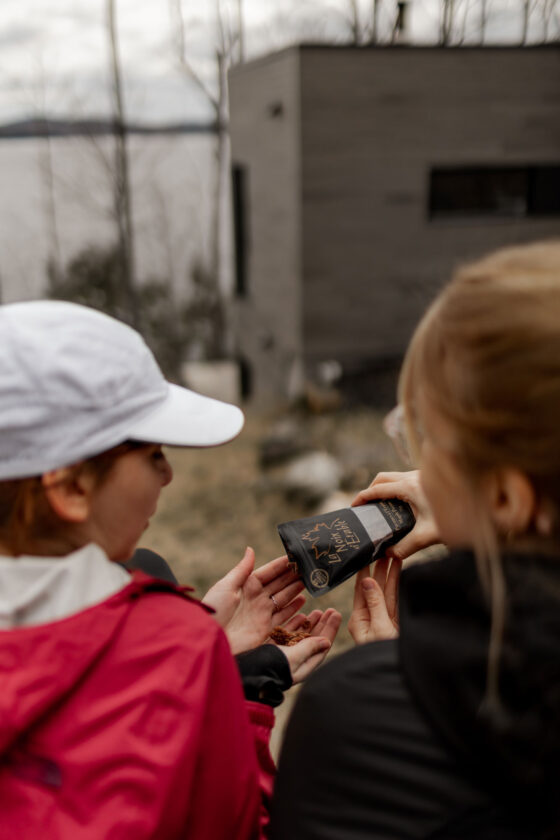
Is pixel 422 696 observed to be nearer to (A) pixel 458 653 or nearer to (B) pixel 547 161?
(A) pixel 458 653

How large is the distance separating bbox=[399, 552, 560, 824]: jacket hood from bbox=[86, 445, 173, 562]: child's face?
0.40 meters

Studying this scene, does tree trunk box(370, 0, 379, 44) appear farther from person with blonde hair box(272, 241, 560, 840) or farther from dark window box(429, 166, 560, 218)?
person with blonde hair box(272, 241, 560, 840)

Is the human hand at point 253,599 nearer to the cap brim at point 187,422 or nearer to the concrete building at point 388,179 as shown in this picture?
the cap brim at point 187,422

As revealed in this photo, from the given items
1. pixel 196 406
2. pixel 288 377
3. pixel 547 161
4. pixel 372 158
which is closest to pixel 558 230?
pixel 547 161

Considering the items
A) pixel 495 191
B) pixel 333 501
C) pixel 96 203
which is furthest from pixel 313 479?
pixel 96 203

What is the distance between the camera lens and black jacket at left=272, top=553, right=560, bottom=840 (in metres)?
0.69

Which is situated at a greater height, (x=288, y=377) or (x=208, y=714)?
(x=208, y=714)

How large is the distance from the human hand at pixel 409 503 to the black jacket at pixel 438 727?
0.51 m

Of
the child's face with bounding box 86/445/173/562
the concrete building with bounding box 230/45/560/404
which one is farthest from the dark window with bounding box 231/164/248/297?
the child's face with bounding box 86/445/173/562

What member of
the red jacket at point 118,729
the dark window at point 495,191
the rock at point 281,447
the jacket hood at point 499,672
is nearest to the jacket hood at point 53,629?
the red jacket at point 118,729

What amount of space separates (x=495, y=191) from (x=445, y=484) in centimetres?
1112

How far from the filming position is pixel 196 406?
3.51 feet

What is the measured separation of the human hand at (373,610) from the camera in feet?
4.19

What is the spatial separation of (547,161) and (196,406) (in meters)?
11.3
